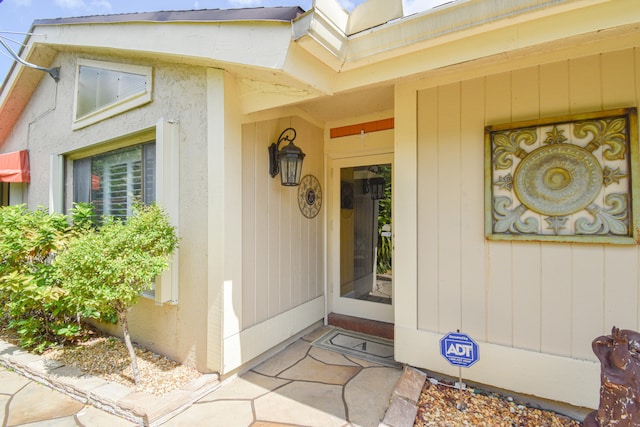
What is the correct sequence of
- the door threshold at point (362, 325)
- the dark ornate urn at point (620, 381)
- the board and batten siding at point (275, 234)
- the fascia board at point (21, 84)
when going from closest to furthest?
the dark ornate urn at point (620, 381) → the board and batten siding at point (275, 234) → the door threshold at point (362, 325) → the fascia board at point (21, 84)

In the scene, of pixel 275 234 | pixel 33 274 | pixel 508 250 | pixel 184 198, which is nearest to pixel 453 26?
pixel 508 250

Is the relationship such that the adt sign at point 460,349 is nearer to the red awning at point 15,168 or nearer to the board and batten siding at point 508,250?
the board and batten siding at point 508,250

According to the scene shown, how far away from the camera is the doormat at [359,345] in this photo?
9.78ft

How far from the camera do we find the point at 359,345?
3.28 meters

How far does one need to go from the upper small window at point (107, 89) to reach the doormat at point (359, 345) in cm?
343

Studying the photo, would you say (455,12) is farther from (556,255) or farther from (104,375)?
(104,375)

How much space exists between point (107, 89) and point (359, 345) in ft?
14.6

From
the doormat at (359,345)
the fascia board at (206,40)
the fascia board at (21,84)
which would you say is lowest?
the doormat at (359,345)

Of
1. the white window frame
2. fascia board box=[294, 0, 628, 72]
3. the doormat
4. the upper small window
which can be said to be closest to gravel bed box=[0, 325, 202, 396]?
the white window frame

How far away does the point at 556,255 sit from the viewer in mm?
2100

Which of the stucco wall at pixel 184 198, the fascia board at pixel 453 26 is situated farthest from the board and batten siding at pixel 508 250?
the stucco wall at pixel 184 198

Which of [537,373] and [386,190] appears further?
[386,190]

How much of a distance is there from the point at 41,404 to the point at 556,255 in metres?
4.27

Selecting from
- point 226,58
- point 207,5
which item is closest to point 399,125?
point 226,58
